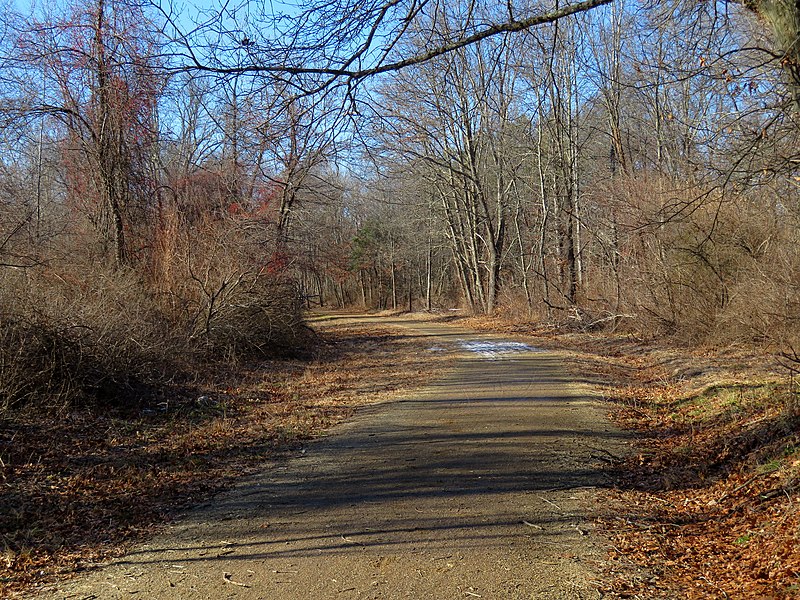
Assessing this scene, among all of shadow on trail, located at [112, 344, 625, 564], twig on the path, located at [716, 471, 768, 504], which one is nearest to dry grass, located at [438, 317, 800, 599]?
twig on the path, located at [716, 471, 768, 504]

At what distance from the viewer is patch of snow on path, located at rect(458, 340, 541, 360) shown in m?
18.7

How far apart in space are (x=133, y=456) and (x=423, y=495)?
12.4ft

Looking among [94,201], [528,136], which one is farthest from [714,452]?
[528,136]

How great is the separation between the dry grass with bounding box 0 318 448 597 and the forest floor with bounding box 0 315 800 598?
3cm

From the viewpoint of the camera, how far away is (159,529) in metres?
5.77

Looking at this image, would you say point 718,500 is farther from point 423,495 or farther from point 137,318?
point 137,318

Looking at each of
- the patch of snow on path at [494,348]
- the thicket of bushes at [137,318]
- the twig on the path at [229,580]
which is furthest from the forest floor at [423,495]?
the patch of snow on path at [494,348]

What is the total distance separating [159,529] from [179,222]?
12.7 metres

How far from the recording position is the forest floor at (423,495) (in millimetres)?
4691

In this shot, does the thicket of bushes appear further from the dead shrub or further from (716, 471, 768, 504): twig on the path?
(716, 471, 768, 504): twig on the path

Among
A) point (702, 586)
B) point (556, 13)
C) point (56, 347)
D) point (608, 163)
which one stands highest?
point (608, 163)

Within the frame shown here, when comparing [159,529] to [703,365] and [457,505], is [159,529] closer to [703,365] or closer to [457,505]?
[457,505]

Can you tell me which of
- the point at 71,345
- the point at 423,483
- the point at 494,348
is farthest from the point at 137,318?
the point at 494,348

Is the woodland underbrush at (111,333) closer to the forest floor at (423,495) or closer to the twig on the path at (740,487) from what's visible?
the forest floor at (423,495)
